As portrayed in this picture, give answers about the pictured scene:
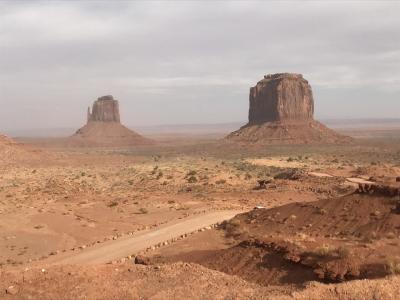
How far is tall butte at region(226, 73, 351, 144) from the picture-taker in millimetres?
116375

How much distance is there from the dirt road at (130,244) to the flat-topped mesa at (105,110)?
139 m

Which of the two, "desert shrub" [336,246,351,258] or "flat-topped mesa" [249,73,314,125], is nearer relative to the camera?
"desert shrub" [336,246,351,258]

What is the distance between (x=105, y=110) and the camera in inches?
6265

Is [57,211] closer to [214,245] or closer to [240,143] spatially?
[214,245]

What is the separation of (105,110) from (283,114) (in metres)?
63.7

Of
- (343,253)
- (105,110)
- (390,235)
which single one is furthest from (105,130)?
(343,253)

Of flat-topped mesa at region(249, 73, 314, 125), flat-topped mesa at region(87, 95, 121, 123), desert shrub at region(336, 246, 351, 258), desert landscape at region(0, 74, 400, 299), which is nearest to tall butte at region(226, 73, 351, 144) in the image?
flat-topped mesa at region(249, 73, 314, 125)

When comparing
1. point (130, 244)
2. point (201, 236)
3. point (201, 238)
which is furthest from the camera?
point (201, 236)

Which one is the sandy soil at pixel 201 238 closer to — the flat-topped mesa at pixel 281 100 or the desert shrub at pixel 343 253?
the desert shrub at pixel 343 253

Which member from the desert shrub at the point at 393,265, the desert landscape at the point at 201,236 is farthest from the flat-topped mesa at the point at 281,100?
the desert shrub at the point at 393,265

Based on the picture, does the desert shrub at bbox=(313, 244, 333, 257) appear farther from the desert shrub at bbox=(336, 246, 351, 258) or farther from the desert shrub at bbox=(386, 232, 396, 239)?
the desert shrub at bbox=(386, 232, 396, 239)

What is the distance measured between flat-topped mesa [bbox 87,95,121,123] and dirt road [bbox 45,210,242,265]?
456ft

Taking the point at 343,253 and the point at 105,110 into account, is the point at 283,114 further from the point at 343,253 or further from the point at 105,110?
the point at 343,253

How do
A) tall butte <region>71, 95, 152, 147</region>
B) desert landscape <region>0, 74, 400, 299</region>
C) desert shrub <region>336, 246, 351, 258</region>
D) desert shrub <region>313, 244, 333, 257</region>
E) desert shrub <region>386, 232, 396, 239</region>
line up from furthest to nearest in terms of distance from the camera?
tall butte <region>71, 95, 152, 147</region>, desert shrub <region>386, 232, 396, 239</region>, desert shrub <region>313, 244, 333, 257</region>, desert shrub <region>336, 246, 351, 258</region>, desert landscape <region>0, 74, 400, 299</region>
